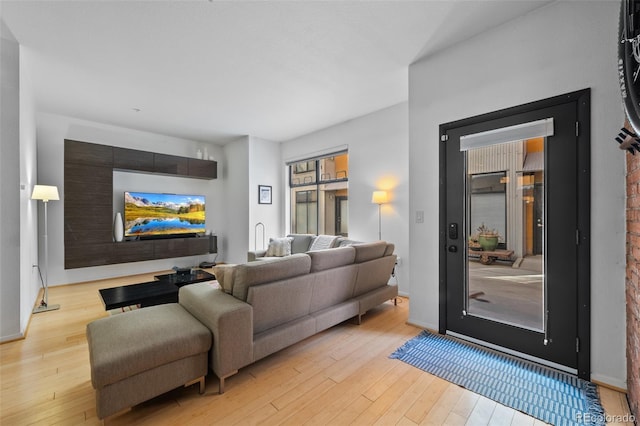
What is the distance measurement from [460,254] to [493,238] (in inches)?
12.9

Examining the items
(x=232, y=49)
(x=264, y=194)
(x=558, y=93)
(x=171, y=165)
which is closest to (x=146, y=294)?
(x=232, y=49)

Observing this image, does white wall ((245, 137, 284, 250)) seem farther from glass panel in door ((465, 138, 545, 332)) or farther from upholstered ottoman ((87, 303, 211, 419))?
glass panel in door ((465, 138, 545, 332))

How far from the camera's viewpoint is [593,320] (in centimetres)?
198

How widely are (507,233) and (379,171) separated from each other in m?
2.34

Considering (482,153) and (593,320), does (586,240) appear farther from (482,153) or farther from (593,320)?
(482,153)

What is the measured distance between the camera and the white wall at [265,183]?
5.89 m

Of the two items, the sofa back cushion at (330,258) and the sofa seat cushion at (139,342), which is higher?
the sofa back cushion at (330,258)

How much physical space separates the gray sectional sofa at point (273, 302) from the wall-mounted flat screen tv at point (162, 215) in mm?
3666

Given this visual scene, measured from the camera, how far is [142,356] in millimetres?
1597

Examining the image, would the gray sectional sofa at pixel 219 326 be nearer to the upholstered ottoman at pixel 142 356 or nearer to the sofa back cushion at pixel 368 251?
the upholstered ottoman at pixel 142 356

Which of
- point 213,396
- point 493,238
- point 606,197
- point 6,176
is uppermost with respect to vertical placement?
point 6,176

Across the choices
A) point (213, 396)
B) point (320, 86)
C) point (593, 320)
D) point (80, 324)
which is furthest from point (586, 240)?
point (80, 324)

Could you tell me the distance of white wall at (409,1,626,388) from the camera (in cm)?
191

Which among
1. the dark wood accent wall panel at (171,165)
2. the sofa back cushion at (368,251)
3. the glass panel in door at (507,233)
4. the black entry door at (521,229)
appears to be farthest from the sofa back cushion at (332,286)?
the dark wood accent wall panel at (171,165)
